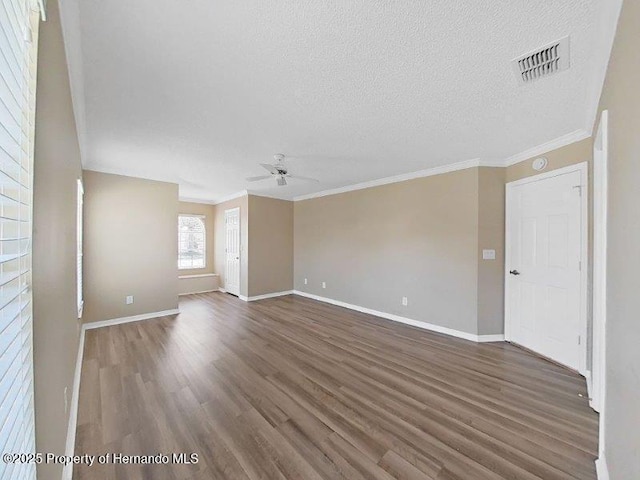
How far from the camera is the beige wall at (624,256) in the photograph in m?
0.99

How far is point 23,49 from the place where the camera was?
2.21ft

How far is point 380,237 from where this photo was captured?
4.60 meters

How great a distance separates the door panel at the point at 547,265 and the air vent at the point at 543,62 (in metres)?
1.54

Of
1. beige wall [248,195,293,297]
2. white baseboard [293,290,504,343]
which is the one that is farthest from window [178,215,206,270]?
white baseboard [293,290,504,343]

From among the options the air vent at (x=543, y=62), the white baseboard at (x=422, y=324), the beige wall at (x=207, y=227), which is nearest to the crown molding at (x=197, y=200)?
the beige wall at (x=207, y=227)

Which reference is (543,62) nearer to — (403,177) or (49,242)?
(403,177)

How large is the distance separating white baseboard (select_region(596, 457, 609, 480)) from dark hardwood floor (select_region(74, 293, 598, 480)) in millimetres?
55

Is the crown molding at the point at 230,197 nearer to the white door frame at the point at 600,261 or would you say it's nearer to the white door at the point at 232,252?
the white door at the point at 232,252

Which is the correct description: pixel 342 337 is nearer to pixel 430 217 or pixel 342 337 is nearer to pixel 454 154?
pixel 430 217

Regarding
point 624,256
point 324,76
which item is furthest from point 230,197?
point 624,256

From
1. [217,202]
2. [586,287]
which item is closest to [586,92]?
[586,287]

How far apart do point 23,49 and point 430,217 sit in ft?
13.3

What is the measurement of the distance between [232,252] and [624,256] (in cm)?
610

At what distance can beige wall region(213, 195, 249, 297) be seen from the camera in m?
5.59
